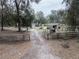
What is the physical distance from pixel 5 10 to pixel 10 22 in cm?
257

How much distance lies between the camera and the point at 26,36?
23.9 m

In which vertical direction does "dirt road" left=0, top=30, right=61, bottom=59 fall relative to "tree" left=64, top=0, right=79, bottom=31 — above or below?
below

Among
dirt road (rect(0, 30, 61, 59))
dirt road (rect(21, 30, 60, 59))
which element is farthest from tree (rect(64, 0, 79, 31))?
dirt road (rect(0, 30, 61, 59))

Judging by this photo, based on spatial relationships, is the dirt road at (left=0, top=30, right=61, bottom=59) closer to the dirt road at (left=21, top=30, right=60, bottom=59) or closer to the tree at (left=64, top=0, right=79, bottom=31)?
the dirt road at (left=21, top=30, right=60, bottom=59)

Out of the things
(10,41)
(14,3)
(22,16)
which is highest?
(14,3)

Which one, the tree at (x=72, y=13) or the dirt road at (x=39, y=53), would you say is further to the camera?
the tree at (x=72, y=13)

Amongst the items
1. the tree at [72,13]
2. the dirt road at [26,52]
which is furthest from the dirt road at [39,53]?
the tree at [72,13]

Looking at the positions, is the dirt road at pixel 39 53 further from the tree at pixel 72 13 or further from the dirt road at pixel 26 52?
the tree at pixel 72 13

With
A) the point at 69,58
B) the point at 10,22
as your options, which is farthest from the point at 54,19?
the point at 69,58

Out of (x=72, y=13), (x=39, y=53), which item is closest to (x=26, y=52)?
(x=39, y=53)

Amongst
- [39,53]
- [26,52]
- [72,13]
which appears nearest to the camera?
[39,53]

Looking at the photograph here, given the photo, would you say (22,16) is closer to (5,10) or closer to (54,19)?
(5,10)

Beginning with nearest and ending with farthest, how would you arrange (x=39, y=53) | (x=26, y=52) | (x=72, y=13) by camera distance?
(x=39, y=53), (x=26, y=52), (x=72, y=13)

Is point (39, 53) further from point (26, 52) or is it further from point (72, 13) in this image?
point (72, 13)
